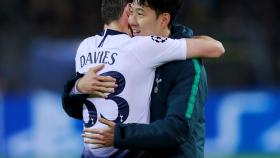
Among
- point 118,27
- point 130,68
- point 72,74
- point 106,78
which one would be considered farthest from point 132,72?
point 72,74

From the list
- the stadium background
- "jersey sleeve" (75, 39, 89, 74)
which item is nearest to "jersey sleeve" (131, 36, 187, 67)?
"jersey sleeve" (75, 39, 89, 74)

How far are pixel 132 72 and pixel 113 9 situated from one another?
363 millimetres

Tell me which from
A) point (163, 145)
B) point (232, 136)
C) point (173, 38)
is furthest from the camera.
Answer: point (232, 136)

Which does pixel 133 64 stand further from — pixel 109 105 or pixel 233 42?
pixel 233 42

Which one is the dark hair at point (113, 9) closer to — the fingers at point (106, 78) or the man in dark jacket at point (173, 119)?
the man in dark jacket at point (173, 119)

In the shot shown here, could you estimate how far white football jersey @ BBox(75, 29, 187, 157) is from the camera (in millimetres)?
4172

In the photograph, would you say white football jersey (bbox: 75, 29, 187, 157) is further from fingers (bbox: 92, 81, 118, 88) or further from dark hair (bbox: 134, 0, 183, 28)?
dark hair (bbox: 134, 0, 183, 28)

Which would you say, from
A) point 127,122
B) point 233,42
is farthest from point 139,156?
point 233,42

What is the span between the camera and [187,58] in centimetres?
423

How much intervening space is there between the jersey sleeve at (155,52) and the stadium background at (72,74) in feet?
19.5

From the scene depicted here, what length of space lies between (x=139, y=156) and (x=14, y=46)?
6.72m

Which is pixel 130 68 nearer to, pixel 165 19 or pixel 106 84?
pixel 106 84

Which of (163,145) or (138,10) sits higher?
(138,10)

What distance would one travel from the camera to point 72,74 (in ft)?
34.8
